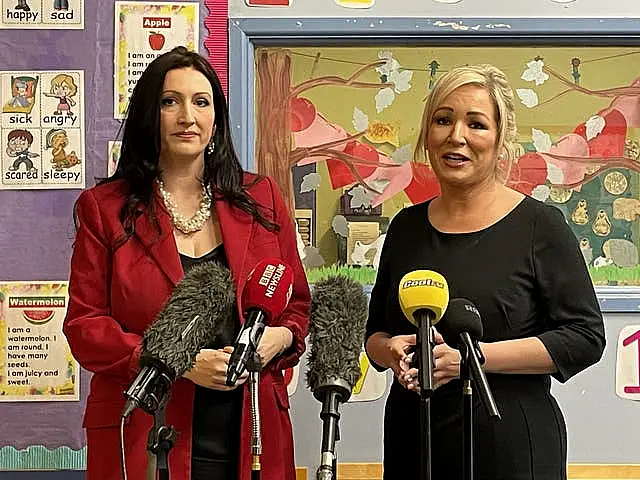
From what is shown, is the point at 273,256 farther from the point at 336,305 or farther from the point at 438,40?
the point at 438,40

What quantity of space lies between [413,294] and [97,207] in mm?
828

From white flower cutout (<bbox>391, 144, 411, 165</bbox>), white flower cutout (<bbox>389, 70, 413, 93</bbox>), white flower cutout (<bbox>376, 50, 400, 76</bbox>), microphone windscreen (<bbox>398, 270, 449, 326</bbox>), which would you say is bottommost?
microphone windscreen (<bbox>398, 270, 449, 326</bbox>)

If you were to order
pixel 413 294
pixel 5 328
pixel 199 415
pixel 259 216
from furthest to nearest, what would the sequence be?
pixel 5 328
pixel 259 216
pixel 199 415
pixel 413 294

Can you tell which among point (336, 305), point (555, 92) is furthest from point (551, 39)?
point (336, 305)

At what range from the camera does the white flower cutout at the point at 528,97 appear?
2.89 meters

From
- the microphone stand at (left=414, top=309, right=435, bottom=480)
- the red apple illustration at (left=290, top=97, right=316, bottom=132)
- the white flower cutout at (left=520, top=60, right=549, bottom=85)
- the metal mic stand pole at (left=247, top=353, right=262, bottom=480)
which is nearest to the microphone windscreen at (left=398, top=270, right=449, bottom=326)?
the microphone stand at (left=414, top=309, right=435, bottom=480)

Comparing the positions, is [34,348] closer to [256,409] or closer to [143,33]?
[143,33]

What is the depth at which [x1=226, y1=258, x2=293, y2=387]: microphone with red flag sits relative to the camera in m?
1.42

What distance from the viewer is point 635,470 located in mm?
2811

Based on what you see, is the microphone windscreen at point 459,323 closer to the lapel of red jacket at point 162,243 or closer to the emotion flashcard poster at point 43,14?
the lapel of red jacket at point 162,243

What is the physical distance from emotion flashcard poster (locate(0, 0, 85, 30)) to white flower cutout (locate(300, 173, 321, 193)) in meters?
0.82

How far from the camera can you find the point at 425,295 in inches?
59.0

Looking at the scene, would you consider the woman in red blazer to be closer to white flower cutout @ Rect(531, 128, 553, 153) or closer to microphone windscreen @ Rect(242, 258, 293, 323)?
microphone windscreen @ Rect(242, 258, 293, 323)

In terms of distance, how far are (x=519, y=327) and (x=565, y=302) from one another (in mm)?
102
